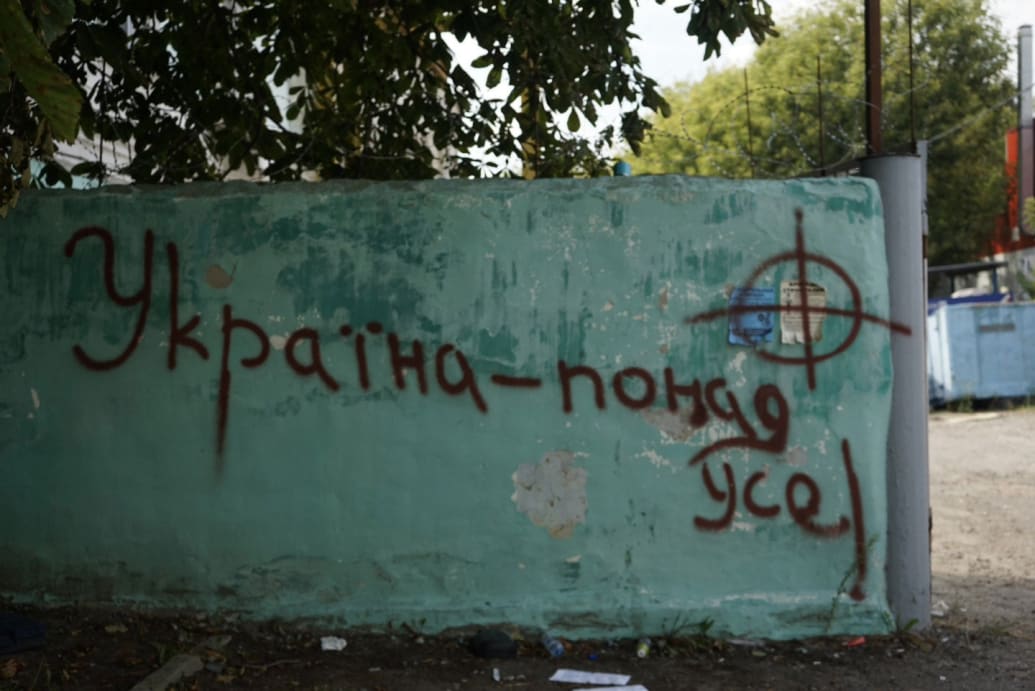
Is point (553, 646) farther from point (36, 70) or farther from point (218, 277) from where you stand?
point (36, 70)

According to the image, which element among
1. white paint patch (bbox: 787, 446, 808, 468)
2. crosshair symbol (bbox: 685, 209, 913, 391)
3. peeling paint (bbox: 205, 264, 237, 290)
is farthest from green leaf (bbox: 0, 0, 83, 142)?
white paint patch (bbox: 787, 446, 808, 468)

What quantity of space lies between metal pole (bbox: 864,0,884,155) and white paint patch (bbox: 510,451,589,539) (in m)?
1.86

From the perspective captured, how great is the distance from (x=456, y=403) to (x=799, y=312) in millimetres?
1446

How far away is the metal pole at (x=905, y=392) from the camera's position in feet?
15.2

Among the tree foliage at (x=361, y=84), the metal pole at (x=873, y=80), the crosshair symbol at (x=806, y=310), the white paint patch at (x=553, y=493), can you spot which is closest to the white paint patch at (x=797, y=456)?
the crosshair symbol at (x=806, y=310)

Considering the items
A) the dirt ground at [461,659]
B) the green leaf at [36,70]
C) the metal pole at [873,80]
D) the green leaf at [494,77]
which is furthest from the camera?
the green leaf at [494,77]

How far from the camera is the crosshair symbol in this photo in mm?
4625

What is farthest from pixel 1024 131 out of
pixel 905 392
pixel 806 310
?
pixel 806 310

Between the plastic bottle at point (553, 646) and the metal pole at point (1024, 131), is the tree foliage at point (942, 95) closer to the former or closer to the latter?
the metal pole at point (1024, 131)

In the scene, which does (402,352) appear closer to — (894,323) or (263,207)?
(263,207)

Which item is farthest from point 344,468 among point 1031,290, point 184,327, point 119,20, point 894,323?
point 1031,290

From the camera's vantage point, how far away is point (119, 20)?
19.0 ft

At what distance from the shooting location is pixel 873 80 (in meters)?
4.83

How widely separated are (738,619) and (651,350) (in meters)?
1.15
